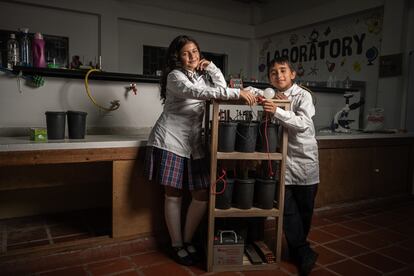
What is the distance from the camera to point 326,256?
1984mm

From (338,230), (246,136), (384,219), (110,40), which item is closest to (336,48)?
(384,219)

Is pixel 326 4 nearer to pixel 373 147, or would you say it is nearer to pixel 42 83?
pixel 373 147

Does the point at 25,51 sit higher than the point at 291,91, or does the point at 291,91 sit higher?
the point at 25,51

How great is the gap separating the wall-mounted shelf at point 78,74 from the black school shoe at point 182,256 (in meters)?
1.22

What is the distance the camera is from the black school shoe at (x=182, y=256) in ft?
5.96

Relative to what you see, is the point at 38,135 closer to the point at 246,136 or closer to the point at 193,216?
the point at 193,216

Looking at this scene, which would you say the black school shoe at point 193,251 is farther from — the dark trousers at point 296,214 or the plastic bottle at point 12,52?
the plastic bottle at point 12,52

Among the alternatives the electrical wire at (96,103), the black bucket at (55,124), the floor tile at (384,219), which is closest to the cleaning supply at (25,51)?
the electrical wire at (96,103)

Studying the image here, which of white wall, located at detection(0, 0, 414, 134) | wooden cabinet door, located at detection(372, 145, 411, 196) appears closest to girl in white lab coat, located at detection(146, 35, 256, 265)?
white wall, located at detection(0, 0, 414, 134)

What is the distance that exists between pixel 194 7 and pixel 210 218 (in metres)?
4.20

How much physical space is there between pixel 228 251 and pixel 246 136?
0.64 metres

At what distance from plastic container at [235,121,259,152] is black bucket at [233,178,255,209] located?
0.58 feet

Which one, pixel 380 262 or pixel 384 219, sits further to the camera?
pixel 384 219

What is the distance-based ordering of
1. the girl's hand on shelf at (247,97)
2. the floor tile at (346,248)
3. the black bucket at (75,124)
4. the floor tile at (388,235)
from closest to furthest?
the girl's hand on shelf at (247,97)
the black bucket at (75,124)
the floor tile at (346,248)
the floor tile at (388,235)
